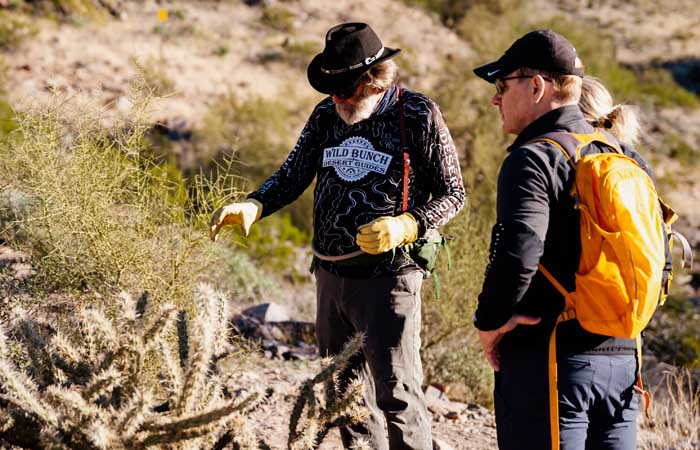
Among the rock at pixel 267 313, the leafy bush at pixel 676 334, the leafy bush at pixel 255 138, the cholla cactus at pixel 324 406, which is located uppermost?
the leafy bush at pixel 255 138

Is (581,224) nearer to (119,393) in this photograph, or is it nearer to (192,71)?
(119,393)

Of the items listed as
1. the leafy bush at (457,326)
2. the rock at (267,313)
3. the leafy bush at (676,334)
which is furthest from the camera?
the leafy bush at (676,334)

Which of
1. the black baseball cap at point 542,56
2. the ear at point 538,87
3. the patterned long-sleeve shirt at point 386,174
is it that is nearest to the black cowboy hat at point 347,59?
the patterned long-sleeve shirt at point 386,174

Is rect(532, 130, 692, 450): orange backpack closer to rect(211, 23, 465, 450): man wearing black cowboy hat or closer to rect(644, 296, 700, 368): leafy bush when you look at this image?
rect(211, 23, 465, 450): man wearing black cowboy hat

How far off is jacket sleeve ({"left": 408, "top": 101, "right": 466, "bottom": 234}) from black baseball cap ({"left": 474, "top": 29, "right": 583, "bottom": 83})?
579 millimetres

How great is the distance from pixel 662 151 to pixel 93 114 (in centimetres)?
1669

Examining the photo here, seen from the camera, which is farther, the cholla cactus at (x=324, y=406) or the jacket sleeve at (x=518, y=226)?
the cholla cactus at (x=324, y=406)

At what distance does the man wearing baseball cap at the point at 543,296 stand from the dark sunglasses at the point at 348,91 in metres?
0.76

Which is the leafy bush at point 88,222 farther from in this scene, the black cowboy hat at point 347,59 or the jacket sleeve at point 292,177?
the black cowboy hat at point 347,59

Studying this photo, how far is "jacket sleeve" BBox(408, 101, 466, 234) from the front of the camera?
125 inches

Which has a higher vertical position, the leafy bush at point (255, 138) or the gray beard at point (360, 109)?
the gray beard at point (360, 109)

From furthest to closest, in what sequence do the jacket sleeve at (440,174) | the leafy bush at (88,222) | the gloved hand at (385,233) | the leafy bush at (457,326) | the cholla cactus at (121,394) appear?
the leafy bush at (457,326) < the leafy bush at (88,222) < the jacket sleeve at (440,174) < the gloved hand at (385,233) < the cholla cactus at (121,394)

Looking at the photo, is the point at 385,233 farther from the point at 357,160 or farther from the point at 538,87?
the point at 538,87

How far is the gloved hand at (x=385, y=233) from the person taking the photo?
3031mm
